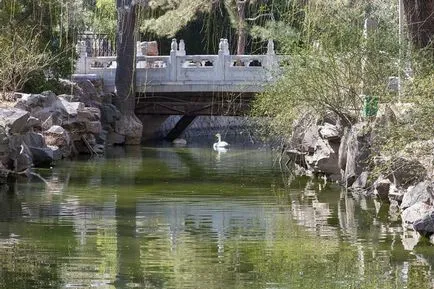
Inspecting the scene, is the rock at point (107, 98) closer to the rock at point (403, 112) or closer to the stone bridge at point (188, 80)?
the stone bridge at point (188, 80)

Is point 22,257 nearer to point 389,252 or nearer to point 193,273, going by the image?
point 193,273

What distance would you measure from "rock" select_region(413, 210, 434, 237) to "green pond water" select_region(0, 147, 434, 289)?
0.17 metres

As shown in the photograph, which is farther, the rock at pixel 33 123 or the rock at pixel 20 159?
the rock at pixel 33 123

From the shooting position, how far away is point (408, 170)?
677 inches

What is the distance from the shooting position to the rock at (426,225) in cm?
1501

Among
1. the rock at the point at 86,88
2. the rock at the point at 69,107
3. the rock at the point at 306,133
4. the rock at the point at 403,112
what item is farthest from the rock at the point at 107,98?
the rock at the point at 403,112

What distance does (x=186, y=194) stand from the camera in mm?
21109

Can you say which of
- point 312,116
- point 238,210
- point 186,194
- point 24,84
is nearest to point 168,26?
point 24,84

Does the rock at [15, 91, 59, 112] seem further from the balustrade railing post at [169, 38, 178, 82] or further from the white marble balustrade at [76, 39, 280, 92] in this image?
the balustrade railing post at [169, 38, 178, 82]

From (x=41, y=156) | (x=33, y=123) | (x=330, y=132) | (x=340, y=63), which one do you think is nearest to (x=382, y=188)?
(x=340, y=63)

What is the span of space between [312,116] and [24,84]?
923cm

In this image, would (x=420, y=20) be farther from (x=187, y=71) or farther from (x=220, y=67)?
(x=187, y=71)

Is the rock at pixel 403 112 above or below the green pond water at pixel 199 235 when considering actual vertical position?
above

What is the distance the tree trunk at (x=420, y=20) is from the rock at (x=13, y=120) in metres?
8.02
